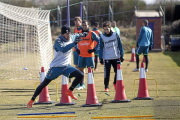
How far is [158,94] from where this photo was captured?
8.88 m

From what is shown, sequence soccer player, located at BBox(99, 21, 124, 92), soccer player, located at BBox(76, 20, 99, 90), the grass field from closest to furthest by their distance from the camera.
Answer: the grass field < soccer player, located at BBox(99, 21, 124, 92) < soccer player, located at BBox(76, 20, 99, 90)

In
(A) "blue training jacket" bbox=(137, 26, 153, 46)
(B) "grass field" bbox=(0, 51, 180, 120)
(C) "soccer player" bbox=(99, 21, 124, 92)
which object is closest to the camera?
(B) "grass field" bbox=(0, 51, 180, 120)

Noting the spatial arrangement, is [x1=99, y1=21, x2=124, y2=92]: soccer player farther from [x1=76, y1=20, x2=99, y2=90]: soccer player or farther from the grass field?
the grass field

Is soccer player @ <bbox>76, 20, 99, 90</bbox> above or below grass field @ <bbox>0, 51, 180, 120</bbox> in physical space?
above

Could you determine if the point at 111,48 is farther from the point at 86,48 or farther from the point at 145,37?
the point at 145,37

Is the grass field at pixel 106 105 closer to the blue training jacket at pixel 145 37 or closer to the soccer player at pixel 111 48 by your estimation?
the soccer player at pixel 111 48

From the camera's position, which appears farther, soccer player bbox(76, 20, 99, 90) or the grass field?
soccer player bbox(76, 20, 99, 90)

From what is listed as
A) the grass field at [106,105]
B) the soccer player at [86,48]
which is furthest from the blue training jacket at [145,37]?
the soccer player at [86,48]

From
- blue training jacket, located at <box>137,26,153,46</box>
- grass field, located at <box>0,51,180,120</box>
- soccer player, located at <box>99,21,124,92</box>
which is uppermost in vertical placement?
soccer player, located at <box>99,21,124,92</box>

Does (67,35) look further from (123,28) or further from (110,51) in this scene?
(123,28)

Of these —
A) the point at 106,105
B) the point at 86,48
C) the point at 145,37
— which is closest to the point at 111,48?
the point at 86,48


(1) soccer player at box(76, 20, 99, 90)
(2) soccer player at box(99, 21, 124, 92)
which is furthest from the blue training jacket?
(2) soccer player at box(99, 21, 124, 92)

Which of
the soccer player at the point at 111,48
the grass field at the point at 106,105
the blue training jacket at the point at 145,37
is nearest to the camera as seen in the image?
the grass field at the point at 106,105

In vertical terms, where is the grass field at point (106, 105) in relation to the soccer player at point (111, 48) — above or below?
below
